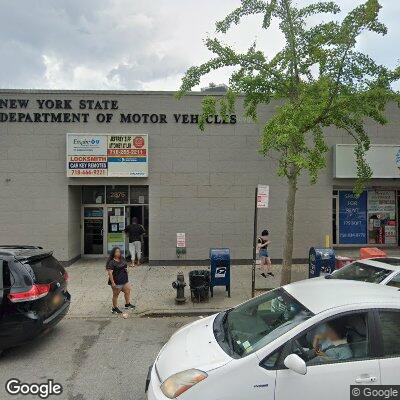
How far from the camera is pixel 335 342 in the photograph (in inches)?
138

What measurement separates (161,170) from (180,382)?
10.3m

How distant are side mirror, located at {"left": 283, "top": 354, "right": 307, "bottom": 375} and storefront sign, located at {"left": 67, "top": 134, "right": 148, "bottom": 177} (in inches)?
410

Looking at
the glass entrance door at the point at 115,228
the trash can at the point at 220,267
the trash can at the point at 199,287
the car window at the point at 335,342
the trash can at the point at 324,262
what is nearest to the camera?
the car window at the point at 335,342

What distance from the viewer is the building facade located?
13.1m

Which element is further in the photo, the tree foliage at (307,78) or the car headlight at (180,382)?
the tree foliage at (307,78)

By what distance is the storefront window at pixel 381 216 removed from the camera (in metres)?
14.6

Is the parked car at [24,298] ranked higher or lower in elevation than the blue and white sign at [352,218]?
lower

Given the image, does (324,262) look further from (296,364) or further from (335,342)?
(296,364)

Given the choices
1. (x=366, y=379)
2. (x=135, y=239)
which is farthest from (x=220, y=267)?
(x=366, y=379)

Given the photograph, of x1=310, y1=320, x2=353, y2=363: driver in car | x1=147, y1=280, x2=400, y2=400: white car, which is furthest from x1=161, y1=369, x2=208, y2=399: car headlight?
x1=310, y1=320, x2=353, y2=363: driver in car

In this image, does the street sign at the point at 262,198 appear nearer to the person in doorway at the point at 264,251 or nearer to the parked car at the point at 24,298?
the person in doorway at the point at 264,251

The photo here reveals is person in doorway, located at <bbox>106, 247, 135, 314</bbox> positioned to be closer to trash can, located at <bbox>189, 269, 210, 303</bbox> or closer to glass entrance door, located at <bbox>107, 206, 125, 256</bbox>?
trash can, located at <bbox>189, 269, 210, 303</bbox>

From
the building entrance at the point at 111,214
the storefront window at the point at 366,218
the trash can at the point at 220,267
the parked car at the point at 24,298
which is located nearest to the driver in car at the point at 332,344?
the parked car at the point at 24,298

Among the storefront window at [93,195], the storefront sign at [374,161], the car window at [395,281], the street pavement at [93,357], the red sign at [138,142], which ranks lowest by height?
the street pavement at [93,357]
